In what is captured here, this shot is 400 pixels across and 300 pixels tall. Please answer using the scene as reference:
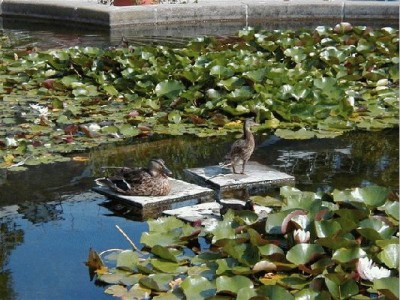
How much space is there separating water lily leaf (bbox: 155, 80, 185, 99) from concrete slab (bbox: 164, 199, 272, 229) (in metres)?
3.04

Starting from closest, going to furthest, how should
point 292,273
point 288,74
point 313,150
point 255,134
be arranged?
1. point 292,273
2. point 313,150
3. point 255,134
4. point 288,74

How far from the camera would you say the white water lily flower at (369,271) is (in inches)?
172

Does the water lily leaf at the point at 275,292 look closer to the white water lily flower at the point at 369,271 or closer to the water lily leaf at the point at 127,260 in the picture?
the white water lily flower at the point at 369,271

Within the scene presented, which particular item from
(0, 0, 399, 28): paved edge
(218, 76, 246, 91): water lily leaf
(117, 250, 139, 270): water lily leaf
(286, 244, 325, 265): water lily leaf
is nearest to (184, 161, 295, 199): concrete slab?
(117, 250, 139, 270): water lily leaf

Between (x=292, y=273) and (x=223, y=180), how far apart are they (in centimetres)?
179

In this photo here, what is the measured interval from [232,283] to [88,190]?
2.11 meters

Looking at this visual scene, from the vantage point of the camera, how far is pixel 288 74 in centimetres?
905

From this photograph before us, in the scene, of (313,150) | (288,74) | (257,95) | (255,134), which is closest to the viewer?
(313,150)

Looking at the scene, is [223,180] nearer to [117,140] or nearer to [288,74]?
[117,140]

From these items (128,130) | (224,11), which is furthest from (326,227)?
(224,11)

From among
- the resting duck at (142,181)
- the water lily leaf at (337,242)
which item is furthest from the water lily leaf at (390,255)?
the resting duck at (142,181)

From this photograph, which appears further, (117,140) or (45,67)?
(45,67)

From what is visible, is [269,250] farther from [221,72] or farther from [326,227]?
[221,72]

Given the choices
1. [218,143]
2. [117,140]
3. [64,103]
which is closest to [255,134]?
[218,143]
